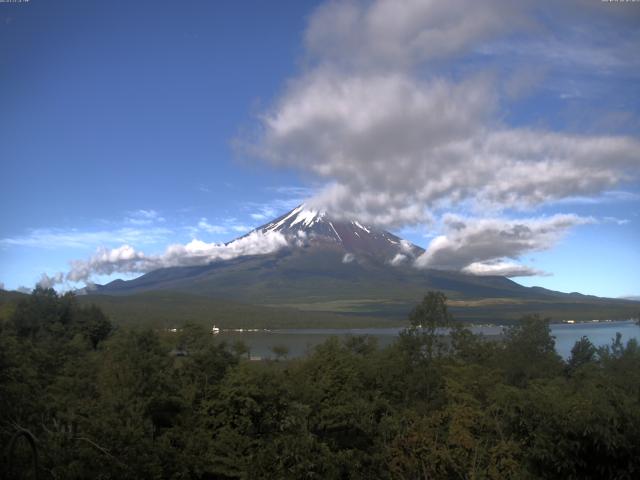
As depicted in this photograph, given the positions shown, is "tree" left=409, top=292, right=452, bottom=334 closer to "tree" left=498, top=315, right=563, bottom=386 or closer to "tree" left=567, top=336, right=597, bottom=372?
"tree" left=498, top=315, right=563, bottom=386

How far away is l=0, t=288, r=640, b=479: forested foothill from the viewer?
9789mm

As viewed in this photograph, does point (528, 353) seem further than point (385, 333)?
No

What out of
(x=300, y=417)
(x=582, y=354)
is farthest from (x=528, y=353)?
(x=300, y=417)

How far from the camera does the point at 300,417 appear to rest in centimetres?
1677

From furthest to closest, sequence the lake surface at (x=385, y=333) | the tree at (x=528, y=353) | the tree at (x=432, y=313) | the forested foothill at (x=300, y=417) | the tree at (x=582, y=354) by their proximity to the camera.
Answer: the lake surface at (x=385, y=333)
the tree at (x=582, y=354)
the tree at (x=432, y=313)
the tree at (x=528, y=353)
the forested foothill at (x=300, y=417)

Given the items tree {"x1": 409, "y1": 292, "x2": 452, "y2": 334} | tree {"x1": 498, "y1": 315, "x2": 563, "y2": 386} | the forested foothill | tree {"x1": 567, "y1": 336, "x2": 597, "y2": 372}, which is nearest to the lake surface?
tree {"x1": 567, "y1": 336, "x2": 597, "y2": 372}

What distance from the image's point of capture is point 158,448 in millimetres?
14594

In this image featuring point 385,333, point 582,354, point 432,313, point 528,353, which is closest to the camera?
point 432,313

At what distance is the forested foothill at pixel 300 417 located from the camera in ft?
32.1

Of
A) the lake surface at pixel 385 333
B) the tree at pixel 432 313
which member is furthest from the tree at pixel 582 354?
the lake surface at pixel 385 333

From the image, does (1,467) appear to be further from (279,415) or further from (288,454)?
(279,415)

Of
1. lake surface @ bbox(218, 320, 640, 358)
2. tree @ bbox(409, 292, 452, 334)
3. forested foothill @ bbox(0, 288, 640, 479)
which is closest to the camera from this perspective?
forested foothill @ bbox(0, 288, 640, 479)

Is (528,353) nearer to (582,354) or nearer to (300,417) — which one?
(582,354)

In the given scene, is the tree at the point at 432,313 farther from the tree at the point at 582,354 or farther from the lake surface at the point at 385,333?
the lake surface at the point at 385,333
